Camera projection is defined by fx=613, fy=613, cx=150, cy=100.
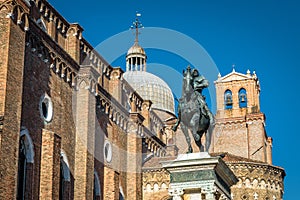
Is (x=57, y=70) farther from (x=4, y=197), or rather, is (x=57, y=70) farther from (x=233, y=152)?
(x=233, y=152)

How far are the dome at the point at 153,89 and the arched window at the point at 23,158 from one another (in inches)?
869

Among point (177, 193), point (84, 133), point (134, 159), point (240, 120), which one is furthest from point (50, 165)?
point (240, 120)

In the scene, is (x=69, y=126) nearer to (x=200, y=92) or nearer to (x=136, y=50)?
(x=200, y=92)

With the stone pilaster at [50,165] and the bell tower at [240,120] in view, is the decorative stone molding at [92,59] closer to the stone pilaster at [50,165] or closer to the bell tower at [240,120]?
the stone pilaster at [50,165]

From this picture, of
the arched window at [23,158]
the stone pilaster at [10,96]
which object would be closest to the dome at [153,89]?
the arched window at [23,158]

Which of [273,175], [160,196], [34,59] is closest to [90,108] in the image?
[34,59]

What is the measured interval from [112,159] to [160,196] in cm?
288

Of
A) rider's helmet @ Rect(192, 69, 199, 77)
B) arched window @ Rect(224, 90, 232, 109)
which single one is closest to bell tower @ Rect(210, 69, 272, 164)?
arched window @ Rect(224, 90, 232, 109)

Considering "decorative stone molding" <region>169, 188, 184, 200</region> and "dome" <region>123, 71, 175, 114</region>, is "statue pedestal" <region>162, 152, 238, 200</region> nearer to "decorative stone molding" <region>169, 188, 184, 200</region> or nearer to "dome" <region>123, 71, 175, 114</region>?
"decorative stone molding" <region>169, 188, 184, 200</region>

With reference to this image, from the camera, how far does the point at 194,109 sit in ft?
33.7

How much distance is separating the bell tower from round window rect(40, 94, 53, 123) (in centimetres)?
1785

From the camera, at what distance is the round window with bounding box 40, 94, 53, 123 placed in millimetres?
19292

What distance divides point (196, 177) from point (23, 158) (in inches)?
371

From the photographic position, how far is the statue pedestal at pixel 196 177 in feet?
31.6
